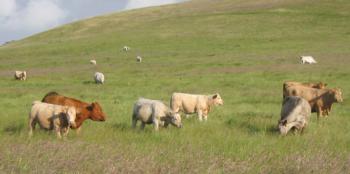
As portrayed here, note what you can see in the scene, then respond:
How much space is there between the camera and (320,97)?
1969 centimetres

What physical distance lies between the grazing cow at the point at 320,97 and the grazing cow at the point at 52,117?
924 centimetres

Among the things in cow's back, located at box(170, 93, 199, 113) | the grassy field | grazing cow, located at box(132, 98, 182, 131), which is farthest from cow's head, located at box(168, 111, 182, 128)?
cow's back, located at box(170, 93, 199, 113)

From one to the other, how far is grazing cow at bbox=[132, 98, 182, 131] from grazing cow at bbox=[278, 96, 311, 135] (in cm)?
269

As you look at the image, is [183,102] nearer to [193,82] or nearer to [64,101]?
[64,101]

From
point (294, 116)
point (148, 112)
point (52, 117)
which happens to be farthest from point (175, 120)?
point (52, 117)

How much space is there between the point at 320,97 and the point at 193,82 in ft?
40.5

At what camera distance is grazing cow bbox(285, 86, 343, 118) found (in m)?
19.4

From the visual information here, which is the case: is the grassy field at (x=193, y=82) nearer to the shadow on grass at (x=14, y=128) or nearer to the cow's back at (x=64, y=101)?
the shadow on grass at (x=14, y=128)

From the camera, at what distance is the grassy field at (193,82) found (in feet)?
29.1

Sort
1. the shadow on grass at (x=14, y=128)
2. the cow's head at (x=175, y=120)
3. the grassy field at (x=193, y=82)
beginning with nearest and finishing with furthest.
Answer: the grassy field at (x=193, y=82)
the shadow on grass at (x=14, y=128)
the cow's head at (x=175, y=120)

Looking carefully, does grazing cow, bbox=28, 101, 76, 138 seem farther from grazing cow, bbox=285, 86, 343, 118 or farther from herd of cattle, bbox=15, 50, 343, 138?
grazing cow, bbox=285, 86, 343, 118

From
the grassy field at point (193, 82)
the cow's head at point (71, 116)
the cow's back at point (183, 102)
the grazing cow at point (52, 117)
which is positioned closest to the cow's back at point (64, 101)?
the grassy field at point (193, 82)

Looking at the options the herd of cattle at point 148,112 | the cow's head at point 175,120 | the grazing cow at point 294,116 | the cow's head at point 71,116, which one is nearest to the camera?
the cow's head at point 71,116

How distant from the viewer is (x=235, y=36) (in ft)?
214
